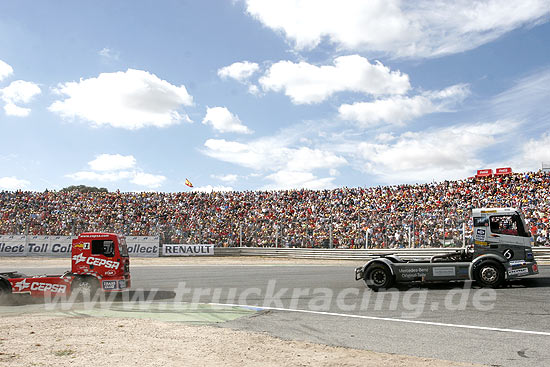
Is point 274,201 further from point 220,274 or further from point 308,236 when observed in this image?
point 220,274

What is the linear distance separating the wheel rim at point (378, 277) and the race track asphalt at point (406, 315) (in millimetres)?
383

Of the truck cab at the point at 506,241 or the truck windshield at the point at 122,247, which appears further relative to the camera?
the truck windshield at the point at 122,247

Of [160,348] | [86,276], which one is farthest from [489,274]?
[86,276]

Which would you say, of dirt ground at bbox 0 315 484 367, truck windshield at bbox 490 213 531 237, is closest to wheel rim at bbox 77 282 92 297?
dirt ground at bbox 0 315 484 367

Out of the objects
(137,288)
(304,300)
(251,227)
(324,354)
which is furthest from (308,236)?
(324,354)

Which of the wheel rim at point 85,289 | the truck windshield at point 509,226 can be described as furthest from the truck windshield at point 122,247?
the truck windshield at point 509,226

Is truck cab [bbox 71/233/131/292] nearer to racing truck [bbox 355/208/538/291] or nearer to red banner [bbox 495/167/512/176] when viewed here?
racing truck [bbox 355/208/538/291]

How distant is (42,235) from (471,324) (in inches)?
1180

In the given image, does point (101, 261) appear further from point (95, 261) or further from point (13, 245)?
point (13, 245)

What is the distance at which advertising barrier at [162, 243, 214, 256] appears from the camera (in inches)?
1196

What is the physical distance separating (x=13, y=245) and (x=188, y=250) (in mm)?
12073

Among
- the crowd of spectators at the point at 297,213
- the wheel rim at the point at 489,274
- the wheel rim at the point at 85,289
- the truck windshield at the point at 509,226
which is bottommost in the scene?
the wheel rim at the point at 85,289

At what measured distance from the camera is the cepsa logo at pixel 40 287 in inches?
470

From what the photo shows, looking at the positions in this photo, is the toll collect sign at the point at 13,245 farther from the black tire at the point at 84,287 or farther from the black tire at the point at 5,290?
the black tire at the point at 84,287
